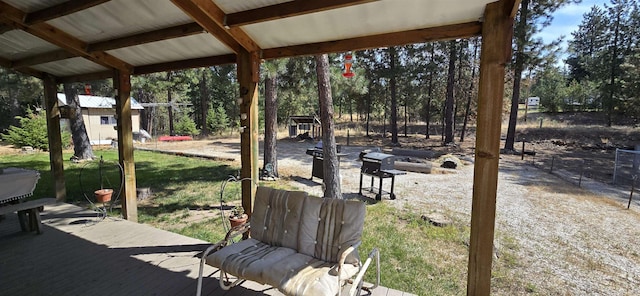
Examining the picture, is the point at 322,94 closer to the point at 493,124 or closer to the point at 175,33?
the point at 175,33

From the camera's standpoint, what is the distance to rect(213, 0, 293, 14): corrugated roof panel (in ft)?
7.65

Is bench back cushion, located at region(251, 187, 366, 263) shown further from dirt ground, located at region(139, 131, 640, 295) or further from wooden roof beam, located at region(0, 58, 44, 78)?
wooden roof beam, located at region(0, 58, 44, 78)

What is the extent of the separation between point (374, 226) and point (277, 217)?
8.51 ft

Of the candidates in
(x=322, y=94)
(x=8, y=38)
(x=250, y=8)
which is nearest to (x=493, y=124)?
(x=250, y=8)

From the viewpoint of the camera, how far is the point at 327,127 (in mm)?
5551

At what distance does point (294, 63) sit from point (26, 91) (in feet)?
35.9

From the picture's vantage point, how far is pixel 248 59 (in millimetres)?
3139

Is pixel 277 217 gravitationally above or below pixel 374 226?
above

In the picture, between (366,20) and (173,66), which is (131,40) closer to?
(173,66)

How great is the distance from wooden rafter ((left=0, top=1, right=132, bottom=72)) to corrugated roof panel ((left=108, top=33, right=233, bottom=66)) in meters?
0.13

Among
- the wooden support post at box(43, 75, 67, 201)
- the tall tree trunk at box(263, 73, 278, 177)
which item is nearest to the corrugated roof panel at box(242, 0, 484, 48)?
the wooden support post at box(43, 75, 67, 201)

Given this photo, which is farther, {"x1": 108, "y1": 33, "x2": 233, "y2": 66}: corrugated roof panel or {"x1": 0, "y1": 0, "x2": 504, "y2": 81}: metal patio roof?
{"x1": 108, "y1": 33, "x2": 233, "y2": 66}: corrugated roof panel

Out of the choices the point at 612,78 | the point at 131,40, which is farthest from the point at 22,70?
the point at 612,78

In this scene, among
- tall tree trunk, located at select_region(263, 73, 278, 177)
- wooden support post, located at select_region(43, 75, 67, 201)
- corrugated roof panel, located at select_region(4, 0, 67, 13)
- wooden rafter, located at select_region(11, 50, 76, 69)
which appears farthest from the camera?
tall tree trunk, located at select_region(263, 73, 278, 177)
